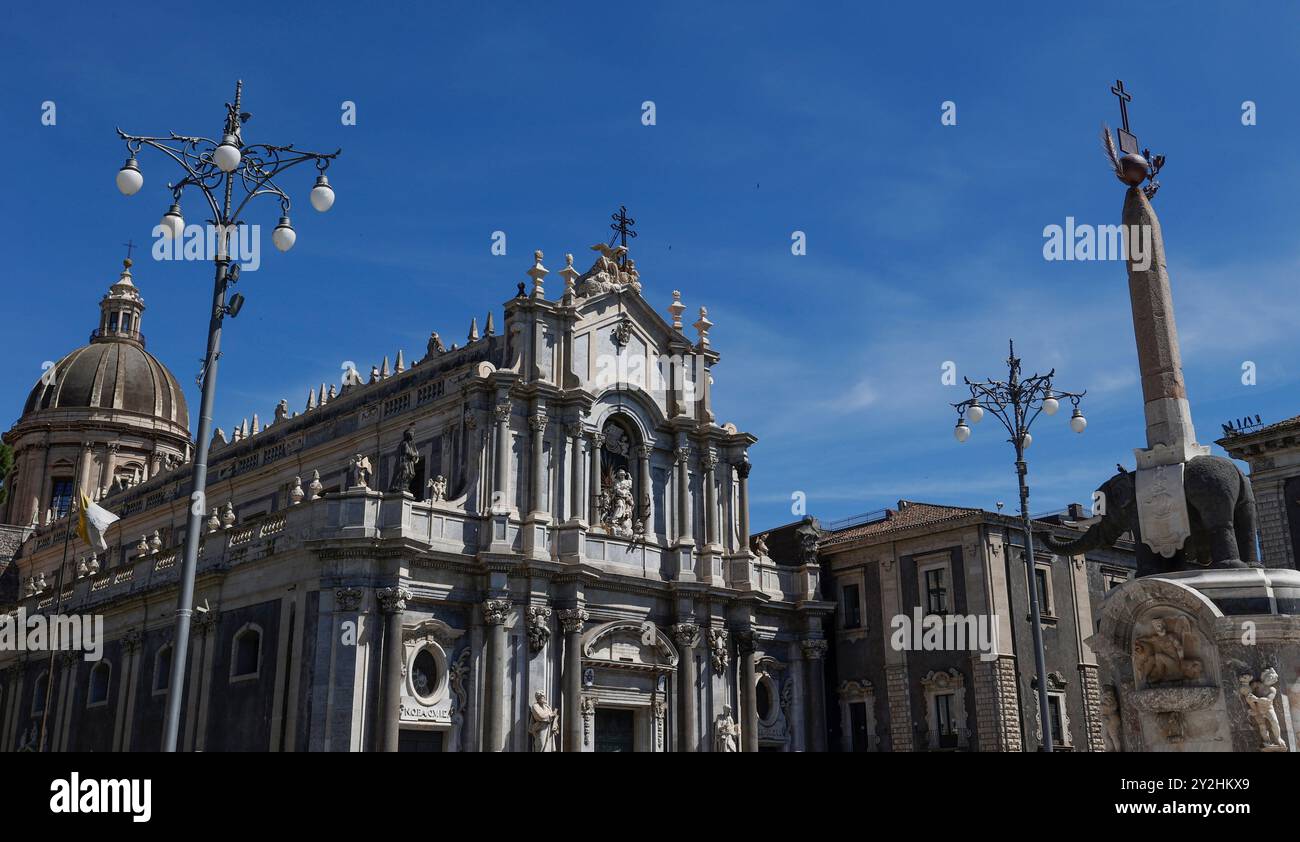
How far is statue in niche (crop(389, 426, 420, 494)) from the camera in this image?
32.0 metres

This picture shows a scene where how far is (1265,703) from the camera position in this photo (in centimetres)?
1507

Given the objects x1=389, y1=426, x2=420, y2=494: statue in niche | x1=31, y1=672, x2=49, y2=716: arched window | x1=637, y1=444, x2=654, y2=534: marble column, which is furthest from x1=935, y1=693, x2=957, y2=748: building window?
x1=31, y1=672, x2=49, y2=716: arched window

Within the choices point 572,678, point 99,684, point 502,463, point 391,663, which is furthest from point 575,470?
point 99,684

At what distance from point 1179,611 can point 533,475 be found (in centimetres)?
2103

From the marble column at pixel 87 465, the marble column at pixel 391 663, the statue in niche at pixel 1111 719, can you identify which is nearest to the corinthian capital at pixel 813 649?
the marble column at pixel 391 663

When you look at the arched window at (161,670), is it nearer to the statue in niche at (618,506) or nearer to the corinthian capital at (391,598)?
the corinthian capital at (391,598)

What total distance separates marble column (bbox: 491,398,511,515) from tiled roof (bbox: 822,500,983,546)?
41.2 feet

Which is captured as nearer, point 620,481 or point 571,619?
point 571,619

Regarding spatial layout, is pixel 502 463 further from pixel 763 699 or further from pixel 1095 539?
pixel 1095 539

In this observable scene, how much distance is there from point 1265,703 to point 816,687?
24.5 metres

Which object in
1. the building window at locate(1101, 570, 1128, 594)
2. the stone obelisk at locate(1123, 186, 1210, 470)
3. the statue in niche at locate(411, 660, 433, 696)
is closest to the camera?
the stone obelisk at locate(1123, 186, 1210, 470)

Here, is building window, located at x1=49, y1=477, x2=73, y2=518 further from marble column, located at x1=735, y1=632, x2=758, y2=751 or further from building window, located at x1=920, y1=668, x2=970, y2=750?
building window, located at x1=920, y1=668, x2=970, y2=750

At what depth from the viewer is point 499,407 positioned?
111 feet

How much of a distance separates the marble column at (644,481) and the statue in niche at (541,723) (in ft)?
23.6
